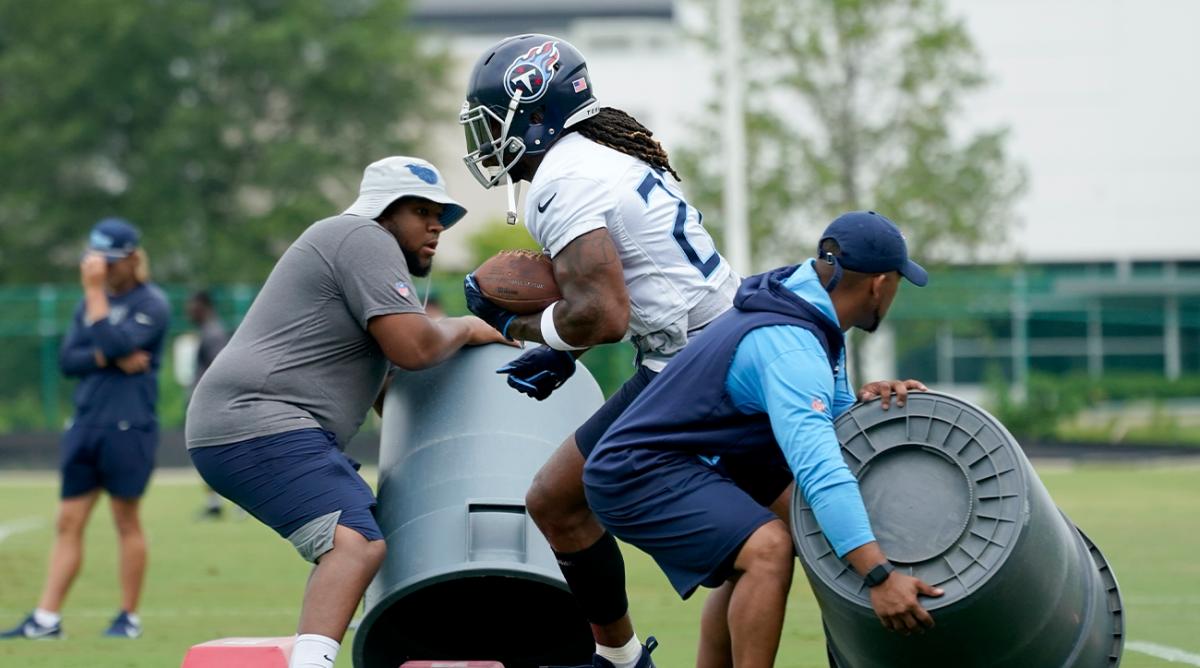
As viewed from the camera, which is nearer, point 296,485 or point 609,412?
point 609,412

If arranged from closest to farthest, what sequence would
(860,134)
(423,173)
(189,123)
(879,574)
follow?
(879,574)
(423,173)
(860,134)
(189,123)

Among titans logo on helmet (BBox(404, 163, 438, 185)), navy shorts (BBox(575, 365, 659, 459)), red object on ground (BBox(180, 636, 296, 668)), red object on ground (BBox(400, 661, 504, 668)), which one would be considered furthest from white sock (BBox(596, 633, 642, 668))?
titans logo on helmet (BBox(404, 163, 438, 185))

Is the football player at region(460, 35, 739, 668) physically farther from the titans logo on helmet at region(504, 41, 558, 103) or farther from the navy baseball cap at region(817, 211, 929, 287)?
the navy baseball cap at region(817, 211, 929, 287)

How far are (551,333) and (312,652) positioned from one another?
1.24 m

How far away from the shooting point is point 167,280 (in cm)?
3803

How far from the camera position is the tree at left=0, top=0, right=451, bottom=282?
38.2 metres

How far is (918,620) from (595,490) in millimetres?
1040

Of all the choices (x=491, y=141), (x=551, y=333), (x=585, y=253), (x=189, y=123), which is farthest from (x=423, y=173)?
(x=189, y=123)

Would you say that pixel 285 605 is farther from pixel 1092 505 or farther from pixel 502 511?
pixel 1092 505

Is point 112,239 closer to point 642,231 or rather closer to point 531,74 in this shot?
point 531,74

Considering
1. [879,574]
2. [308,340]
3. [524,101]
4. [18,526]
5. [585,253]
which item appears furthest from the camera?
[18,526]

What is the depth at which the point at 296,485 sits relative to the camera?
5375 mm

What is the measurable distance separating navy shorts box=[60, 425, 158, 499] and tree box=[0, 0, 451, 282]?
2959cm

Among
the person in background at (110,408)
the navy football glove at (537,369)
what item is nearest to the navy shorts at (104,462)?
the person in background at (110,408)
